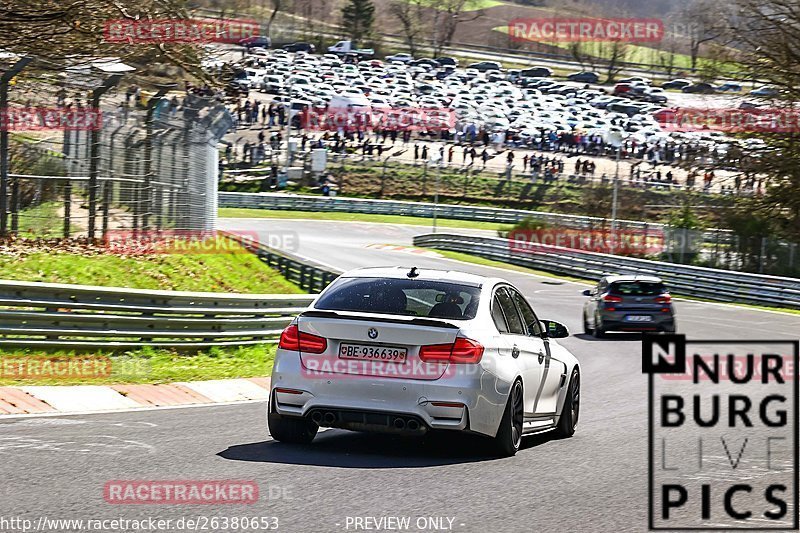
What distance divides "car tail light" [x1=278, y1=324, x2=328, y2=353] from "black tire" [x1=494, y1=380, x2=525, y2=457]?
57.3 inches

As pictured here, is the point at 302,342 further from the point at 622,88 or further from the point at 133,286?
the point at 622,88

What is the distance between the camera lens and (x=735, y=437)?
1084cm

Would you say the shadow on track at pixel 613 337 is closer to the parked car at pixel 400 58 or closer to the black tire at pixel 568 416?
the black tire at pixel 568 416

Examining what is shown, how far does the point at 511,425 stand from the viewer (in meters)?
8.88

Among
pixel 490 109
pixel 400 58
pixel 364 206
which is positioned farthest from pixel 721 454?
pixel 400 58

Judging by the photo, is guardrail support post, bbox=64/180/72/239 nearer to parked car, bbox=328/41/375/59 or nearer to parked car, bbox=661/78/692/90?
parked car, bbox=328/41/375/59

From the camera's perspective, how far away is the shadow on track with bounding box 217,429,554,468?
27.1 ft

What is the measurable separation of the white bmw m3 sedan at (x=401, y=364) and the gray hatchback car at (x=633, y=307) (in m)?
15.7


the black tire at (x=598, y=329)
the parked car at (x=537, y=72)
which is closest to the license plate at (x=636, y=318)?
the black tire at (x=598, y=329)

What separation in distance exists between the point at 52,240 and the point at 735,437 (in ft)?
35.9

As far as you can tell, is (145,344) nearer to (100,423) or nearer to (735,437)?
(100,423)

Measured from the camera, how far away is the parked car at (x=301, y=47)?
10427 cm

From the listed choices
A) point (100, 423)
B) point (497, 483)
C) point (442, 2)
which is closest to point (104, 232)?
point (100, 423)

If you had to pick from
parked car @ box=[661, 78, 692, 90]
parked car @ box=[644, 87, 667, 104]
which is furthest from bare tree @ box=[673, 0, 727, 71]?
parked car @ box=[644, 87, 667, 104]
